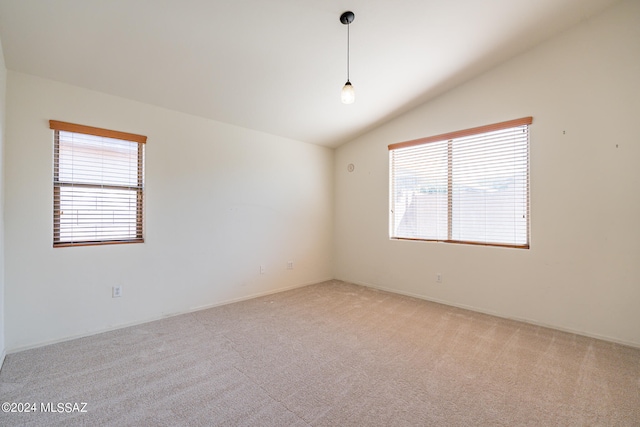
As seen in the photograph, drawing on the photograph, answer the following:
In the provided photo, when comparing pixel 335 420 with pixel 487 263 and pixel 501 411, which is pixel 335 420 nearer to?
pixel 501 411

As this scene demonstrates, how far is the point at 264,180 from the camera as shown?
434cm

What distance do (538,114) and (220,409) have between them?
13.8 feet

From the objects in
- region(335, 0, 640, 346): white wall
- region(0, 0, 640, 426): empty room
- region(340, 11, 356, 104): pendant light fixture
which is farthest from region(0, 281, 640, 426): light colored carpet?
region(340, 11, 356, 104): pendant light fixture

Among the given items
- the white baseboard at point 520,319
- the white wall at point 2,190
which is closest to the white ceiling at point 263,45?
the white wall at point 2,190

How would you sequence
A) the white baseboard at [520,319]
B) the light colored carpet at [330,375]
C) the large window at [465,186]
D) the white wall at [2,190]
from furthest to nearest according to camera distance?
the large window at [465,186], the white baseboard at [520,319], the white wall at [2,190], the light colored carpet at [330,375]

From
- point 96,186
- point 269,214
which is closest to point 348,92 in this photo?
point 269,214

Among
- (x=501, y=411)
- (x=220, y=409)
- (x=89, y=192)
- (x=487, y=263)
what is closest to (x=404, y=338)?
(x=501, y=411)

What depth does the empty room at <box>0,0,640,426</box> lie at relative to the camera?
6.70 feet

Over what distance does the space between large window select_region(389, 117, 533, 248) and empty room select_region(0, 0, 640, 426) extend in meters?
0.03

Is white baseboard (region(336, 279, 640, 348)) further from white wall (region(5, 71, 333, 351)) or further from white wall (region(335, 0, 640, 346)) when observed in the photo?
white wall (region(5, 71, 333, 351))

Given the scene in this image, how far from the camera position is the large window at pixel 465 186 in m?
3.41

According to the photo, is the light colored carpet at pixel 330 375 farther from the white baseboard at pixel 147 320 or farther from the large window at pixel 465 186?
the large window at pixel 465 186

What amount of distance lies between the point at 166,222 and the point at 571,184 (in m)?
4.59

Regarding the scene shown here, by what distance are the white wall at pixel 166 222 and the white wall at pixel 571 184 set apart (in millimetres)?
2322
